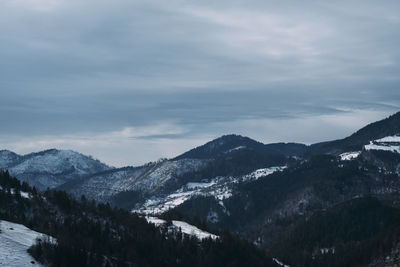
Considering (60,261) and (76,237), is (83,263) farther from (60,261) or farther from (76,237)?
(76,237)

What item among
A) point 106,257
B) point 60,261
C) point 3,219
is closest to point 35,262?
point 60,261

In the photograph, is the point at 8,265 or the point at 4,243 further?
the point at 4,243

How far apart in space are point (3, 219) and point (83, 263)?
134 feet

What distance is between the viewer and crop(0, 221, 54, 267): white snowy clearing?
13775cm

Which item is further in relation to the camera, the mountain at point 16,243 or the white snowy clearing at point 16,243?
the mountain at point 16,243

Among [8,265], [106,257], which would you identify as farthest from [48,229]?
[8,265]

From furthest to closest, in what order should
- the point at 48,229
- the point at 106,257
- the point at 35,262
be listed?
1. the point at 48,229
2. the point at 106,257
3. the point at 35,262

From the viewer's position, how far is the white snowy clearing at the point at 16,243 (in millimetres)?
137750

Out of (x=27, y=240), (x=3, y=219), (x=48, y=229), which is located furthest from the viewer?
(x=48, y=229)

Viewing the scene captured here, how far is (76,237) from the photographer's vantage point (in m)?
196

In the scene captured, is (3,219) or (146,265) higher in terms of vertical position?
(3,219)

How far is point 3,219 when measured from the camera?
184875mm

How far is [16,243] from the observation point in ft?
496

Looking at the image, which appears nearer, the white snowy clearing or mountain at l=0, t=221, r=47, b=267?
the white snowy clearing
